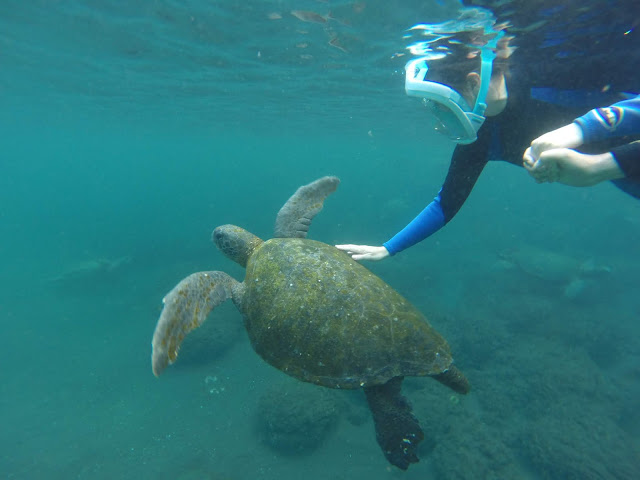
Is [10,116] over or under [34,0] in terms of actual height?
under

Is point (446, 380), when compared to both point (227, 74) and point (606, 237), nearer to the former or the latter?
point (227, 74)

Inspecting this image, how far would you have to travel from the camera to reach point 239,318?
35.0 feet

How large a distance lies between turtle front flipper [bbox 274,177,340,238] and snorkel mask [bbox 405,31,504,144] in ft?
6.56

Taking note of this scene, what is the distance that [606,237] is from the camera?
21.3 m

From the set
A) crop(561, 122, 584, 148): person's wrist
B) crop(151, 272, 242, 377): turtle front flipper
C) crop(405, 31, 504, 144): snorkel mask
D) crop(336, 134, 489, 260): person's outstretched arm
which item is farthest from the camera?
crop(336, 134, 489, 260): person's outstretched arm

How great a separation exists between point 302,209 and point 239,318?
7.38m

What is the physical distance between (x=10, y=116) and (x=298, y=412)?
114 ft

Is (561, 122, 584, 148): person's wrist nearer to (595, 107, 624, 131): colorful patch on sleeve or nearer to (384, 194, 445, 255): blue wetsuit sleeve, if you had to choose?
(595, 107, 624, 131): colorful patch on sleeve

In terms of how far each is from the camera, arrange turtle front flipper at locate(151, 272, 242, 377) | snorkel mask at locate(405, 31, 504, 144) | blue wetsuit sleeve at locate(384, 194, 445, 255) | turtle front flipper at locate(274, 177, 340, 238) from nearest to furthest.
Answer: snorkel mask at locate(405, 31, 504, 144) < turtle front flipper at locate(151, 272, 242, 377) < blue wetsuit sleeve at locate(384, 194, 445, 255) < turtle front flipper at locate(274, 177, 340, 238)

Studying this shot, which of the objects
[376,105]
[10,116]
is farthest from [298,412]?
[10,116]

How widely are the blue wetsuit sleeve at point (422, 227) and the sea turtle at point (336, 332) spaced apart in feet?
2.34

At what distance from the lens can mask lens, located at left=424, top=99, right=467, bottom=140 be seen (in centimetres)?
272

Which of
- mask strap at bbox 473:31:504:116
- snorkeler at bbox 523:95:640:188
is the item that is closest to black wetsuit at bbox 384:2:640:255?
mask strap at bbox 473:31:504:116

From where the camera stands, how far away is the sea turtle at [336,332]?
2.69m
